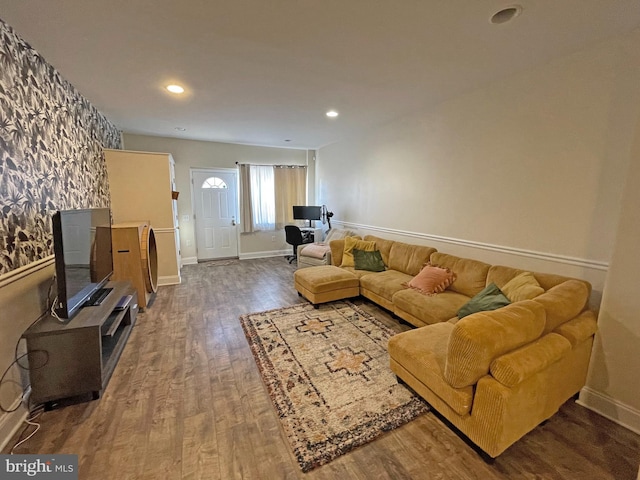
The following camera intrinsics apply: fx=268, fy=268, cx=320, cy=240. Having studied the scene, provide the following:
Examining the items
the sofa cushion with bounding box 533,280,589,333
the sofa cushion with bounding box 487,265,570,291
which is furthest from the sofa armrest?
the sofa cushion with bounding box 487,265,570,291

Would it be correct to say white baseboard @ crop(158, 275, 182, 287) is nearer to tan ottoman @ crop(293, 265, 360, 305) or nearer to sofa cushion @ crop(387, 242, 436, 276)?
tan ottoman @ crop(293, 265, 360, 305)

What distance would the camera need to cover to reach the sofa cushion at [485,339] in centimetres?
140

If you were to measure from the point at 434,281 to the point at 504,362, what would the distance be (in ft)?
5.27

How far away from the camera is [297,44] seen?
6.71ft

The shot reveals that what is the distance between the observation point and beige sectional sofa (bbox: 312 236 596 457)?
1401 millimetres

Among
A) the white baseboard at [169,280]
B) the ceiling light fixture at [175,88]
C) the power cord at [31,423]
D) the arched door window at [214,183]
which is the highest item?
the ceiling light fixture at [175,88]

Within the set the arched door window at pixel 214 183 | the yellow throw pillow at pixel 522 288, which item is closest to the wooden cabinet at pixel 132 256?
the arched door window at pixel 214 183

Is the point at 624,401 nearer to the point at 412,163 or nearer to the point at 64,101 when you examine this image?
the point at 412,163

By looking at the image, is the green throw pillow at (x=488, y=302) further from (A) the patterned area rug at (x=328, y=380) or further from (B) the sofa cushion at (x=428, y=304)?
(A) the patterned area rug at (x=328, y=380)

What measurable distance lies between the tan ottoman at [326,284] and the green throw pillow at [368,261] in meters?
0.31

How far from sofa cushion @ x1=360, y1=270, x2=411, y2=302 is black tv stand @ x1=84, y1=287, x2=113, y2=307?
2782mm

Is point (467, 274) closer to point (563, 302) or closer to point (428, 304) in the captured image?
point (428, 304)

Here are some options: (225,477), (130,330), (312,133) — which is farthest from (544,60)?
(130,330)

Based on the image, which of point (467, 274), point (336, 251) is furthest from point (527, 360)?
point (336, 251)
